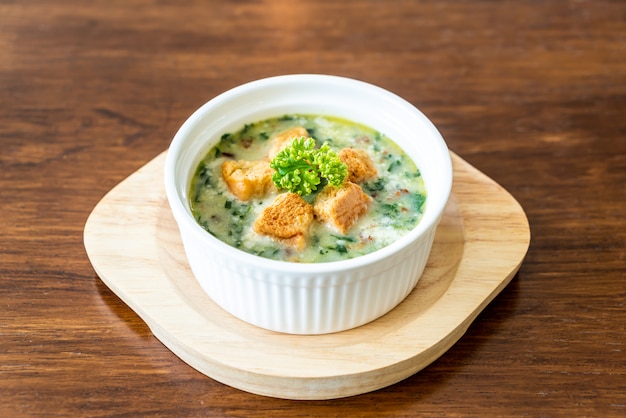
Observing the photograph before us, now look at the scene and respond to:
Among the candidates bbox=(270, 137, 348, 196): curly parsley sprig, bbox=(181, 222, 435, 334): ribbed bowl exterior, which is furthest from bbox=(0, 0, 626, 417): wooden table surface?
bbox=(270, 137, 348, 196): curly parsley sprig

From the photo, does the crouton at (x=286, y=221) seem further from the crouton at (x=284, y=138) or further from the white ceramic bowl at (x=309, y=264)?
the crouton at (x=284, y=138)

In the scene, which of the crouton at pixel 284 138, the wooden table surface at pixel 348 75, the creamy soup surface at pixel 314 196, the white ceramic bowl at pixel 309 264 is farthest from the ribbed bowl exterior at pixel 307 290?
the crouton at pixel 284 138

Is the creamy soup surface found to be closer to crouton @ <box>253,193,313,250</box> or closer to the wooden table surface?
crouton @ <box>253,193,313,250</box>

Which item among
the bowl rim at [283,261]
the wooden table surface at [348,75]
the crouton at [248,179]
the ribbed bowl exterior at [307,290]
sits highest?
the bowl rim at [283,261]

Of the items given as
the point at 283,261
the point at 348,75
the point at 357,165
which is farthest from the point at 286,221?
the point at 348,75

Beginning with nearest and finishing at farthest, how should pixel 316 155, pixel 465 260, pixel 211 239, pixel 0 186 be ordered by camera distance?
pixel 211 239
pixel 316 155
pixel 465 260
pixel 0 186

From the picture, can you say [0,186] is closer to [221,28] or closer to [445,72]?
[221,28]

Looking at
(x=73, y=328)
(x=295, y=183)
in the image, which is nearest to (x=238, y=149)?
(x=295, y=183)
